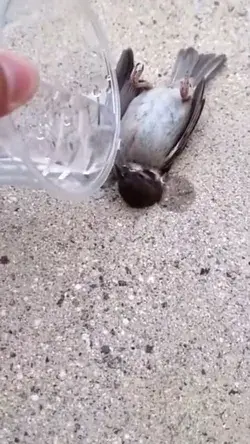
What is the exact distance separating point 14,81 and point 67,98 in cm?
41

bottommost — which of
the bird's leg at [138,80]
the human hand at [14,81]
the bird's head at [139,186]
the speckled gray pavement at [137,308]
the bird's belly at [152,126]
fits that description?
the speckled gray pavement at [137,308]

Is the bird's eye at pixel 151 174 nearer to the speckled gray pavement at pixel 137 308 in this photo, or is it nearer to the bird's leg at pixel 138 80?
the speckled gray pavement at pixel 137 308

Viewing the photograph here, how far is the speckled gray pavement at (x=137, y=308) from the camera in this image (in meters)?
1.21

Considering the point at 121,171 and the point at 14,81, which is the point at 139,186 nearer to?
the point at 121,171

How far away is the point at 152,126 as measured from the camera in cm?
144

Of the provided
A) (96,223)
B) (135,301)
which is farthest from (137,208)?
(135,301)

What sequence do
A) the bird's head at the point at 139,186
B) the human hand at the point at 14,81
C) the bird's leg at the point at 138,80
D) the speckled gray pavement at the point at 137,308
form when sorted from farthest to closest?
the bird's leg at the point at 138,80
the bird's head at the point at 139,186
the speckled gray pavement at the point at 137,308
the human hand at the point at 14,81

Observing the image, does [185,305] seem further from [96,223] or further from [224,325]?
[96,223]

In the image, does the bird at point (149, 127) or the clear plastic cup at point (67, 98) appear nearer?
the clear plastic cup at point (67, 98)

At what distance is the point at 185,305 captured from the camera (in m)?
1.31

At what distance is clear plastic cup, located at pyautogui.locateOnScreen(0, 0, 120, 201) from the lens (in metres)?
1.27

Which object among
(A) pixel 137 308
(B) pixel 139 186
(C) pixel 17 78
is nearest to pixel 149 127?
(B) pixel 139 186

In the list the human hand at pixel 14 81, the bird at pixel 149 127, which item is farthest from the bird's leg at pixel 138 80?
Answer: the human hand at pixel 14 81

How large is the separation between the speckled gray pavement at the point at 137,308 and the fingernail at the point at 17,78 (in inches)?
17.5
